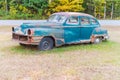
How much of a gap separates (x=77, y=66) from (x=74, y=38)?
3.22m

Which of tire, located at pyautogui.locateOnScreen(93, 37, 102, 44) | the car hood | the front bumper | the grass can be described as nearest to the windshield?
the car hood

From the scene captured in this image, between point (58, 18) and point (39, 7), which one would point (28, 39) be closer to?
point (58, 18)

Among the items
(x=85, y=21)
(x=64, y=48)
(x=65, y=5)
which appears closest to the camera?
(x=64, y=48)

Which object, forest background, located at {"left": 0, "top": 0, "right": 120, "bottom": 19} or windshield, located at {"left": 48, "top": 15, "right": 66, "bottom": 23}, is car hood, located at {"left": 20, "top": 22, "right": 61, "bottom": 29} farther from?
forest background, located at {"left": 0, "top": 0, "right": 120, "bottom": 19}

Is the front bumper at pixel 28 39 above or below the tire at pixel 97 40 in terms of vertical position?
above

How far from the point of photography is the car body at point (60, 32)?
9.28 meters

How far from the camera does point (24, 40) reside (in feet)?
30.9

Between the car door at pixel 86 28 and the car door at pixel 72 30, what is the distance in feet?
0.74

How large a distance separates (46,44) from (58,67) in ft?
8.07

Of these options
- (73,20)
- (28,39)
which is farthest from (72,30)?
(28,39)

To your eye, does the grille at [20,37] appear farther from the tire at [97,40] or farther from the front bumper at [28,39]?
the tire at [97,40]

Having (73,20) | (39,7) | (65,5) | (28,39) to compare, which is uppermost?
(65,5)

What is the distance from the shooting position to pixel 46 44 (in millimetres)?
9594

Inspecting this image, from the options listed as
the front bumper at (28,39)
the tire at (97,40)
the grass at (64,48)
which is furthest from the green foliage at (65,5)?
the front bumper at (28,39)
